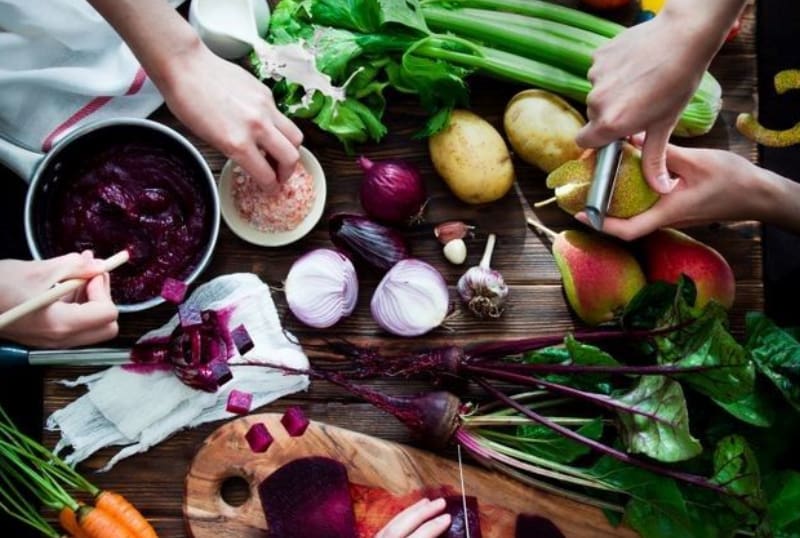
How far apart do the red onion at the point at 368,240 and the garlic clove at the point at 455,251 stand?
0.08 m

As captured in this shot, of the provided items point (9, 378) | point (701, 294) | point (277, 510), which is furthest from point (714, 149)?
point (9, 378)

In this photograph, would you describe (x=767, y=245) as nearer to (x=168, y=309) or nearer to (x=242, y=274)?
(x=242, y=274)

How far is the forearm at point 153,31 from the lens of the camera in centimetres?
124

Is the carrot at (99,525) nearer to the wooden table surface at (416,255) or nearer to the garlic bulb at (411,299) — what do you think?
the wooden table surface at (416,255)

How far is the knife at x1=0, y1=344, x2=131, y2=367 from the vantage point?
146cm

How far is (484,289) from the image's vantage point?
1509mm

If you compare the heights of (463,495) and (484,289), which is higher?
(484,289)

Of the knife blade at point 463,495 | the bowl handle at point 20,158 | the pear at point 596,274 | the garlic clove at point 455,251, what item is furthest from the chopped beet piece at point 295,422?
the bowl handle at point 20,158

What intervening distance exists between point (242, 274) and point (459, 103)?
0.47m

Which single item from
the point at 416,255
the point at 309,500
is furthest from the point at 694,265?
the point at 309,500

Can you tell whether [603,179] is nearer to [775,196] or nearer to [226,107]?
[775,196]

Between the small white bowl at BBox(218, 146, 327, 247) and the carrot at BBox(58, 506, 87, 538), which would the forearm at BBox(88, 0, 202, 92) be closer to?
the small white bowl at BBox(218, 146, 327, 247)

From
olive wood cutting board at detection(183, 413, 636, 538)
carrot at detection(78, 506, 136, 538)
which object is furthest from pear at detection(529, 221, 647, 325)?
carrot at detection(78, 506, 136, 538)

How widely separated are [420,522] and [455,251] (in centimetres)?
45
